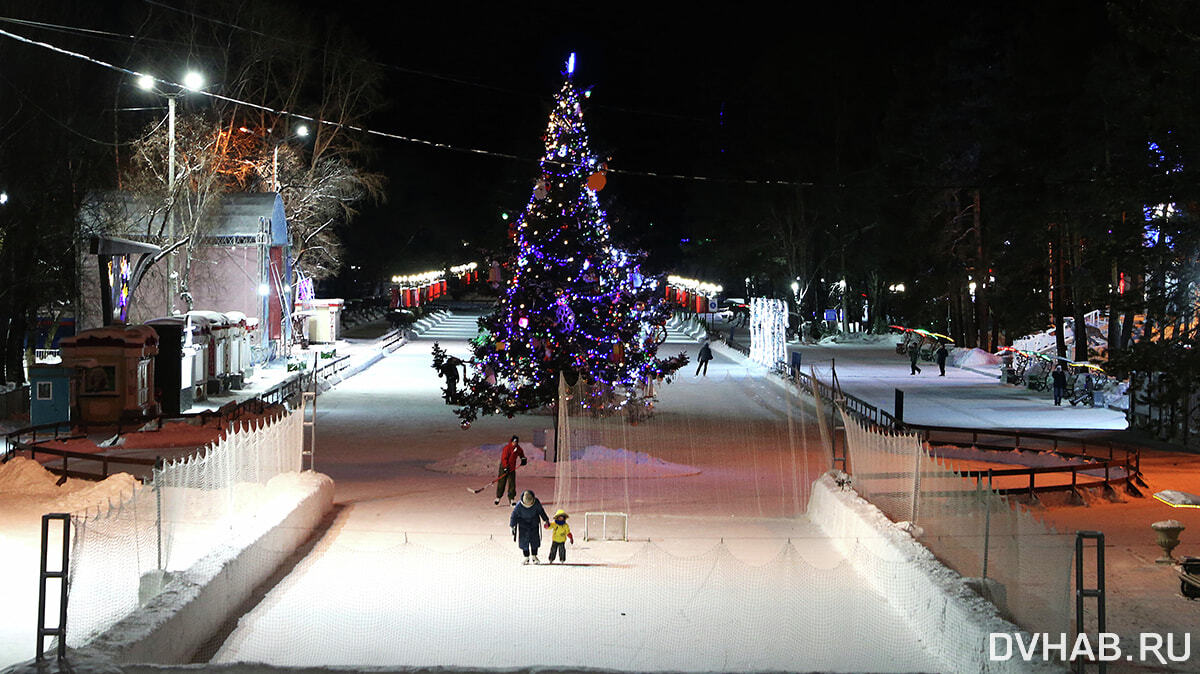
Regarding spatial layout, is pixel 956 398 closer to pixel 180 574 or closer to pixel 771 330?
pixel 771 330

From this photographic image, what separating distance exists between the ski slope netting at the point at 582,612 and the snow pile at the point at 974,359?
40616 mm

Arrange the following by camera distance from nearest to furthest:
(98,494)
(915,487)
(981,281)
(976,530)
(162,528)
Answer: (162,528) < (976,530) < (915,487) < (98,494) < (981,281)

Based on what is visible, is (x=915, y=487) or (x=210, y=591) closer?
(x=210, y=591)

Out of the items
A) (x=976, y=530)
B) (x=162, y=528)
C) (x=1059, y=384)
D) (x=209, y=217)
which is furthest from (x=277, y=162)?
(x=976, y=530)

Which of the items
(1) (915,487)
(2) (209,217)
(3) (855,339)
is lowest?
(1) (915,487)

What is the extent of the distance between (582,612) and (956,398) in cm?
3030

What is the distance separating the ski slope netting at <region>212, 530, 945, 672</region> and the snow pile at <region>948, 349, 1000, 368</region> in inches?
1599

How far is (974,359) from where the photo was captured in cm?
5491

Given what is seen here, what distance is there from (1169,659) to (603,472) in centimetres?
1393

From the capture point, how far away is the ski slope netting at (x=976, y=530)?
10.6 meters

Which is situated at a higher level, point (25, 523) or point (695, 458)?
point (25, 523)

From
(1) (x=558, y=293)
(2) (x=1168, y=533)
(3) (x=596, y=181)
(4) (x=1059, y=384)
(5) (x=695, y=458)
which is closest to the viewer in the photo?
(2) (x=1168, y=533)

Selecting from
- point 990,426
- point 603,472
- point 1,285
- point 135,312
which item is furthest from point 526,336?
point 135,312

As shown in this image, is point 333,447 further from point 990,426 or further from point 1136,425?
point 1136,425
